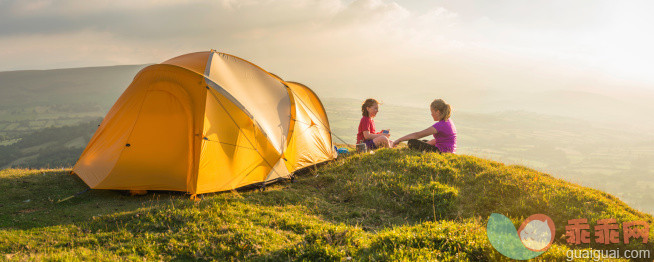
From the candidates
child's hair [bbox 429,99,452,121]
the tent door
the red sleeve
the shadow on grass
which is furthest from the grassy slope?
the red sleeve

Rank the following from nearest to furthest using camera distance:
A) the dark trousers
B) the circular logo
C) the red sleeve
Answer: the circular logo < the dark trousers < the red sleeve

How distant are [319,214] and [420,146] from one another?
239 inches

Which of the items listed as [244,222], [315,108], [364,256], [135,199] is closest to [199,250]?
[244,222]

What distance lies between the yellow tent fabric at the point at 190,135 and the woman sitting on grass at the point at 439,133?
507 cm

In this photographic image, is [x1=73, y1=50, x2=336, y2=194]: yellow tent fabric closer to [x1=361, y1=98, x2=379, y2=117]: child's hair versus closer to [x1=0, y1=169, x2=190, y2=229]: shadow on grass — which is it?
[x1=0, y1=169, x2=190, y2=229]: shadow on grass

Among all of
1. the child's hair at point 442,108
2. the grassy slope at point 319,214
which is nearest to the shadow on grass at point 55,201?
the grassy slope at point 319,214

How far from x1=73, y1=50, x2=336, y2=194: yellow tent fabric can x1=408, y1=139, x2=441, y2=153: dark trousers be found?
5.04 meters

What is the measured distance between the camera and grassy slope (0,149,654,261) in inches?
233

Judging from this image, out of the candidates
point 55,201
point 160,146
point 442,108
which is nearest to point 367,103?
point 442,108

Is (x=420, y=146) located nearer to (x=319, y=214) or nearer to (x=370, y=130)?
(x=370, y=130)

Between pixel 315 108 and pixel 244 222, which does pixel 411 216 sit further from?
pixel 315 108

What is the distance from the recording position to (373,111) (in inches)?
548

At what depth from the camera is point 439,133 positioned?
12.2 metres

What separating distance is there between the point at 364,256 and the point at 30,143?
604ft
